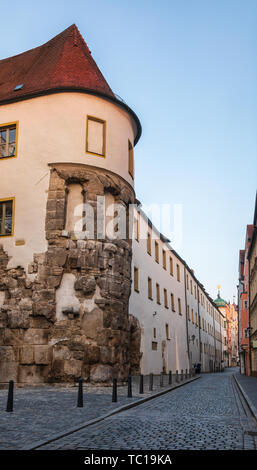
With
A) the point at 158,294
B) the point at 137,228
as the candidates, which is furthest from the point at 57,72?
the point at 158,294

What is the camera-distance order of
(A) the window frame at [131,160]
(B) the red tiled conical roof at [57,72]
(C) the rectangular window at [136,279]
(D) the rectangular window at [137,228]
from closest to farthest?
(B) the red tiled conical roof at [57,72] → (A) the window frame at [131,160] → (C) the rectangular window at [136,279] → (D) the rectangular window at [137,228]

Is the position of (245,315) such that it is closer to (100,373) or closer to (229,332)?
(100,373)

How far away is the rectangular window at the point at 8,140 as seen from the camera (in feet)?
71.5

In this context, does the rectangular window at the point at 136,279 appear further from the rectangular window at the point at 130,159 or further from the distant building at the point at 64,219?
the rectangular window at the point at 130,159

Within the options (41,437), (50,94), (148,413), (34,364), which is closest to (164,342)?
(34,364)

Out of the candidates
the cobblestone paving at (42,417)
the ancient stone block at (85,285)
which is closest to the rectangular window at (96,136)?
the ancient stone block at (85,285)

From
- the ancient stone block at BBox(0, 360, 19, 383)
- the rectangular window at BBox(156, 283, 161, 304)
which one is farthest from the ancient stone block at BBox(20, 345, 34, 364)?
the rectangular window at BBox(156, 283, 161, 304)

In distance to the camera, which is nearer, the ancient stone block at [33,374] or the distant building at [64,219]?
the ancient stone block at [33,374]

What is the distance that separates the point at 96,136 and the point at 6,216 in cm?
553

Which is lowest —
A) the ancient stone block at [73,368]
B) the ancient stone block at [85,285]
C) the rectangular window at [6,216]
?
the ancient stone block at [73,368]

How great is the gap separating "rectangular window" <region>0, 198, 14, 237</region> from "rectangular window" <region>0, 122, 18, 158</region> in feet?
7.19

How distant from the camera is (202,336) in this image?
5962 cm

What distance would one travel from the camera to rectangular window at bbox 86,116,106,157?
71.8ft

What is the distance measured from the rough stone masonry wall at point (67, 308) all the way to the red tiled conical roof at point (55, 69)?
14.4 feet
